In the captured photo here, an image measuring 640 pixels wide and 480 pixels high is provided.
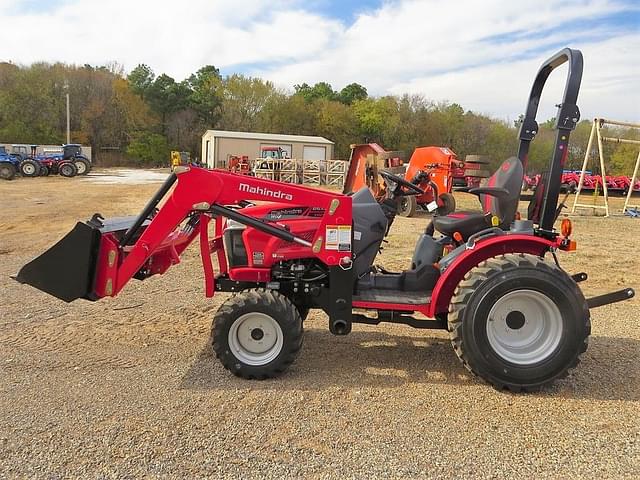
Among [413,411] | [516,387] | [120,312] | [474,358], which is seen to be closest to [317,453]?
[413,411]

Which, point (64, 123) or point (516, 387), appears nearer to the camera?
point (516, 387)

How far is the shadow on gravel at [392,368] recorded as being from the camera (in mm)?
3766

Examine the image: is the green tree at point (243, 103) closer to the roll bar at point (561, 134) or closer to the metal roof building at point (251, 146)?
the metal roof building at point (251, 146)

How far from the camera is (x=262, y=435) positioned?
309 cm

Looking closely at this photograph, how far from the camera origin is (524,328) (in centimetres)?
376

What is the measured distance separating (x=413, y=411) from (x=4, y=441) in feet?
7.76

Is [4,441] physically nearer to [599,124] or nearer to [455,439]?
[455,439]

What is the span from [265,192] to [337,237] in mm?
599

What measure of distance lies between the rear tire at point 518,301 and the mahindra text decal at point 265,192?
136 centimetres

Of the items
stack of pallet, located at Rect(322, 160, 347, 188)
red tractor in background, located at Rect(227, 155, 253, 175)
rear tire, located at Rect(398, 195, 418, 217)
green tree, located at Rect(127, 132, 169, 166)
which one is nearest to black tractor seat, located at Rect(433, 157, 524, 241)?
rear tire, located at Rect(398, 195, 418, 217)

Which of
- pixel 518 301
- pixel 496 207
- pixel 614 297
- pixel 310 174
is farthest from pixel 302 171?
pixel 518 301

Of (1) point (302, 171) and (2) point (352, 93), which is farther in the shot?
(2) point (352, 93)

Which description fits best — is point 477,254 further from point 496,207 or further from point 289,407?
point 289,407

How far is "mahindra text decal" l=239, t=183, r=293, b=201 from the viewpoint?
3756 millimetres
